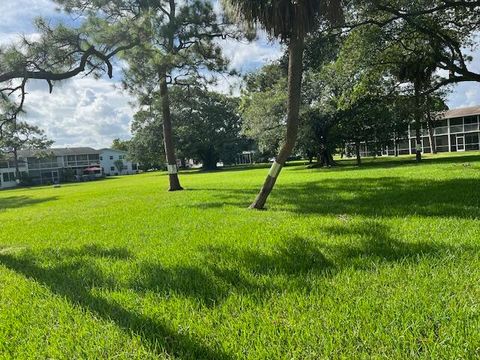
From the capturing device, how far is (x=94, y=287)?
388cm

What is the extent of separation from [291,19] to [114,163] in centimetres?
8792

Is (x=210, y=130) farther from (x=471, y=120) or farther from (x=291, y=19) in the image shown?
(x=291, y=19)

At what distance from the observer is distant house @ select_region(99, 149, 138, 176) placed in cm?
8915

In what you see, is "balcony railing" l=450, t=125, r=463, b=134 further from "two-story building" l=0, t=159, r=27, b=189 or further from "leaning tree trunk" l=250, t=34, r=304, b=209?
"two-story building" l=0, t=159, r=27, b=189

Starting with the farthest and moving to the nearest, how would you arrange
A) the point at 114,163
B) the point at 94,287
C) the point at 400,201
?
the point at 114,163, the point at 400,201, the point at 94,287

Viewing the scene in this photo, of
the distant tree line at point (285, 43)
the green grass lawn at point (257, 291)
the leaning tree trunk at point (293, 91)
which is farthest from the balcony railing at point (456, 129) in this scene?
the green grass lawn at point (257, 291)

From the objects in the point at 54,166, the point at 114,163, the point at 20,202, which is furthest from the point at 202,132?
the point at 114,163

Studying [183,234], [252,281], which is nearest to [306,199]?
[183,234]

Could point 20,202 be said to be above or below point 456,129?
below

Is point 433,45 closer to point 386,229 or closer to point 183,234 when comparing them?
point 386,229

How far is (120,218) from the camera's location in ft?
29.8

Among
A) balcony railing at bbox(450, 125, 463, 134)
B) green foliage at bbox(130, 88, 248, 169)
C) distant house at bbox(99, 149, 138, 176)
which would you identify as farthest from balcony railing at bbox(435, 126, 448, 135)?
distant house at bbox(99, 149, 138, 176)

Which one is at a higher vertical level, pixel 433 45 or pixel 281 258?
pixel 433 45

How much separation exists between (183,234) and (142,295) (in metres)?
2.73
